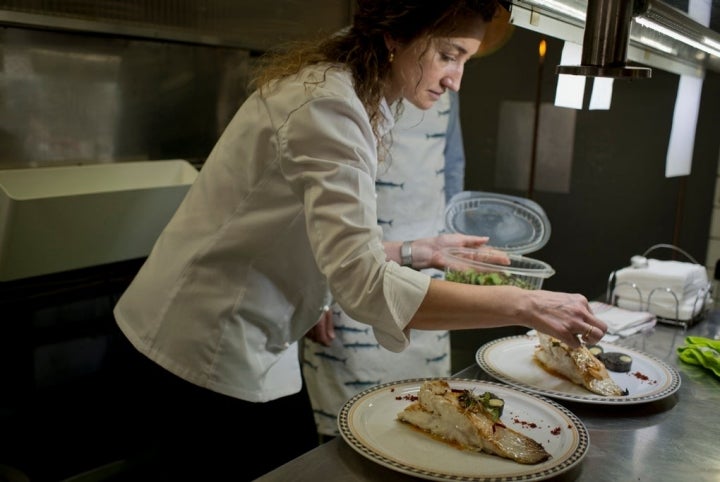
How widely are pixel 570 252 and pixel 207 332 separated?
2182mm

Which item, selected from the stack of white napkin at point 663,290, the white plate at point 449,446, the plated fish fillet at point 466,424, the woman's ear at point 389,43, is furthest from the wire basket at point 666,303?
the woman's ear at point 389,43

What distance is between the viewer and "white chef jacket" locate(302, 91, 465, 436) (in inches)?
78.6

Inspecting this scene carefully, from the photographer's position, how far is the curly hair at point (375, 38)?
1183mm

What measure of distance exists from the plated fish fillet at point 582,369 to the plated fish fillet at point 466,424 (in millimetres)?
252

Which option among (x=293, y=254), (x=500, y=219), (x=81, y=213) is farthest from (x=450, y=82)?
(x=81, y=213)

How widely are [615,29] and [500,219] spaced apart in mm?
768

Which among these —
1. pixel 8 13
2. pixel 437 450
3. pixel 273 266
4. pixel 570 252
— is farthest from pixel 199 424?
pixel 570 252

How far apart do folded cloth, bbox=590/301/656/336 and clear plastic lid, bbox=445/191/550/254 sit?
0.85 ft

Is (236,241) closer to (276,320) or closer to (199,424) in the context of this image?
(276,320)

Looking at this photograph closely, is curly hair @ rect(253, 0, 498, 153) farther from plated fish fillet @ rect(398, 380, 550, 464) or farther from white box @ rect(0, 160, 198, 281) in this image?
white box @ rect(0, 160, 198, 281)

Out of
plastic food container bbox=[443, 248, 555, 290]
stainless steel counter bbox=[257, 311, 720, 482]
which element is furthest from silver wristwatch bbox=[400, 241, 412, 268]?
stainless steel counter bbox=[257, 311, 720, 482]

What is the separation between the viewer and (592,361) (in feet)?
4.48

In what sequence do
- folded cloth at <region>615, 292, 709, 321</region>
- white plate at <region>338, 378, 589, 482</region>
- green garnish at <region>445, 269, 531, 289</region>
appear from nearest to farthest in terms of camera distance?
white plate at <region>338, 378, 589, 482</region>
green garnish at <region>445, 269, 531, 289</region>
folded cloth at <region>615, 292, 709, 321</region>

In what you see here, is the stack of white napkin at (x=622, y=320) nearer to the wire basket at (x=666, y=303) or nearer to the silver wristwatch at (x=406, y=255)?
the wire basket at (x=666, y=303)
